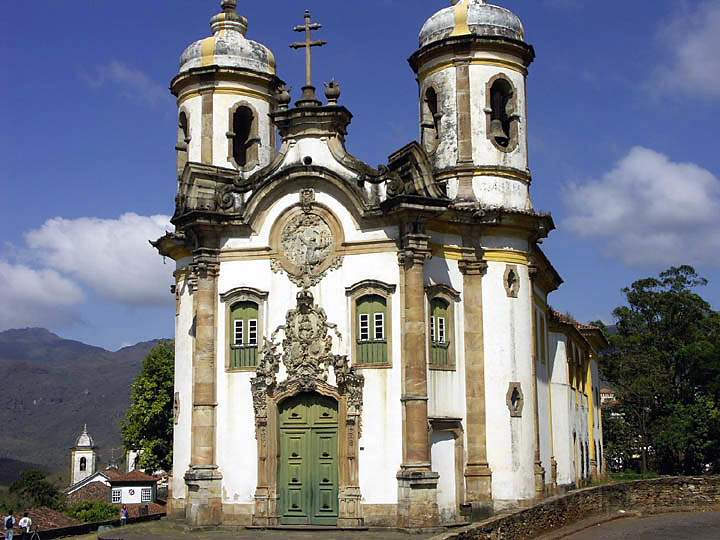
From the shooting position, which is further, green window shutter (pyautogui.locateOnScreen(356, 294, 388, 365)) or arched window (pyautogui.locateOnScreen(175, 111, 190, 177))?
arched window (pyautogui.locateOnScreen(175, 111, 190, 177))

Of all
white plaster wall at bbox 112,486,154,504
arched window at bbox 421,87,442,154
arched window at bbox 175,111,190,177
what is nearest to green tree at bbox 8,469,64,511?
white plaster wall at bbox 112,486,154,504

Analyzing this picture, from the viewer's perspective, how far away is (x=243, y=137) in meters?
29.9

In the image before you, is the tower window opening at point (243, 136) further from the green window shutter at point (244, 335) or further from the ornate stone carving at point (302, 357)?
the ornate stone carving at point (302, 357)

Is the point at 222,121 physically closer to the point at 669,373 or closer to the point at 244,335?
the point at 244,335

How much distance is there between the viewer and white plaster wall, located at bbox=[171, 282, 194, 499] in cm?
2683

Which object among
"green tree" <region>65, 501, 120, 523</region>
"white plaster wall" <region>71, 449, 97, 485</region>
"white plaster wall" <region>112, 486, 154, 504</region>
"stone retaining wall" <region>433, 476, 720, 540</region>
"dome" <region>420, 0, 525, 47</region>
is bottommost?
"green tree" <region>65, 501, 120, 523</region>

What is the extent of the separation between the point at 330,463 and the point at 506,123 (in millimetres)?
10174

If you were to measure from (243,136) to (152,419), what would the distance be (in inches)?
750

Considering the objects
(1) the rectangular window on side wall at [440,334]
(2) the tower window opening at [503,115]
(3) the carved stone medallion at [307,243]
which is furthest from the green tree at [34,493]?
(2) the tower window opening at [503,115]

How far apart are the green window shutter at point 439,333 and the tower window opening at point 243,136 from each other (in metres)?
7.91

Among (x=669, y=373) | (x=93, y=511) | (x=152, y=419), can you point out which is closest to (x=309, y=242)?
(x=152, y=419)

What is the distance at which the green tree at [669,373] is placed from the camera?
51312mm

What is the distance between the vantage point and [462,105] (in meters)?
26.7

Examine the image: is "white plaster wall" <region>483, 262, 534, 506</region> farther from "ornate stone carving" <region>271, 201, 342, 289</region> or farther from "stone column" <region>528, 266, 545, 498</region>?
"ornate stone carving" <region>271, 201, 342, 289</region>
